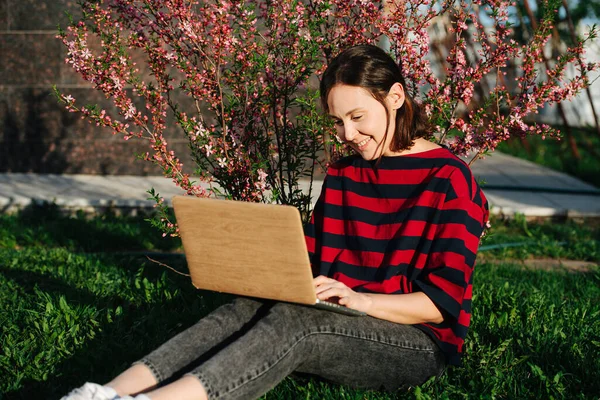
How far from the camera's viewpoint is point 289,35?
3.47m

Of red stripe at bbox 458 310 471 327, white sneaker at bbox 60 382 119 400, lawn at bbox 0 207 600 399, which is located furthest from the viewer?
lawn at bbox 0 207 600 399

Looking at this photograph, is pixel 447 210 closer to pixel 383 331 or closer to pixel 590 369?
pixel 383 331

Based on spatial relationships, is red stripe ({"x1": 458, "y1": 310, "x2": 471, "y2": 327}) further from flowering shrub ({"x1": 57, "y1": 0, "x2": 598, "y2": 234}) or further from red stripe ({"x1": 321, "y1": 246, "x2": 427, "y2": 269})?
flowering shrub ({"x1": 57, "y1": 0, "x2": 598, "y2": 234})

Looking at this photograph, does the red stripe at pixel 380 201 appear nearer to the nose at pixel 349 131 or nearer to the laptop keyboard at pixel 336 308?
the nose at pixel 349 131

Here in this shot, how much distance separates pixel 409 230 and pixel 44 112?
5.47 metres

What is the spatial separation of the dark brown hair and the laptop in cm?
71

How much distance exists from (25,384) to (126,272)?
1507 millimetres

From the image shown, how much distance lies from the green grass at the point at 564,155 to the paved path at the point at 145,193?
1.36ft

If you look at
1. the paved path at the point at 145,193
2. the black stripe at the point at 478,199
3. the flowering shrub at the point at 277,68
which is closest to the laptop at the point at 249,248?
the black stripe at the point at 478,199

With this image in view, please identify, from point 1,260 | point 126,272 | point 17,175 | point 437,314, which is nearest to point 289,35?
point 437,314

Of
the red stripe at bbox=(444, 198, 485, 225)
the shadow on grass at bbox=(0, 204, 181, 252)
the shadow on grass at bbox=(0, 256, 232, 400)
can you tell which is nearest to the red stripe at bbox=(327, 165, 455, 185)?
the red stripe at bbox=(444, 198, 485, 225)

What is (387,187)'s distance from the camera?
114 inches

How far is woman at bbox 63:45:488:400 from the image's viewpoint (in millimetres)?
2393

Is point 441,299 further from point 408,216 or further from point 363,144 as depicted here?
point 363,144
